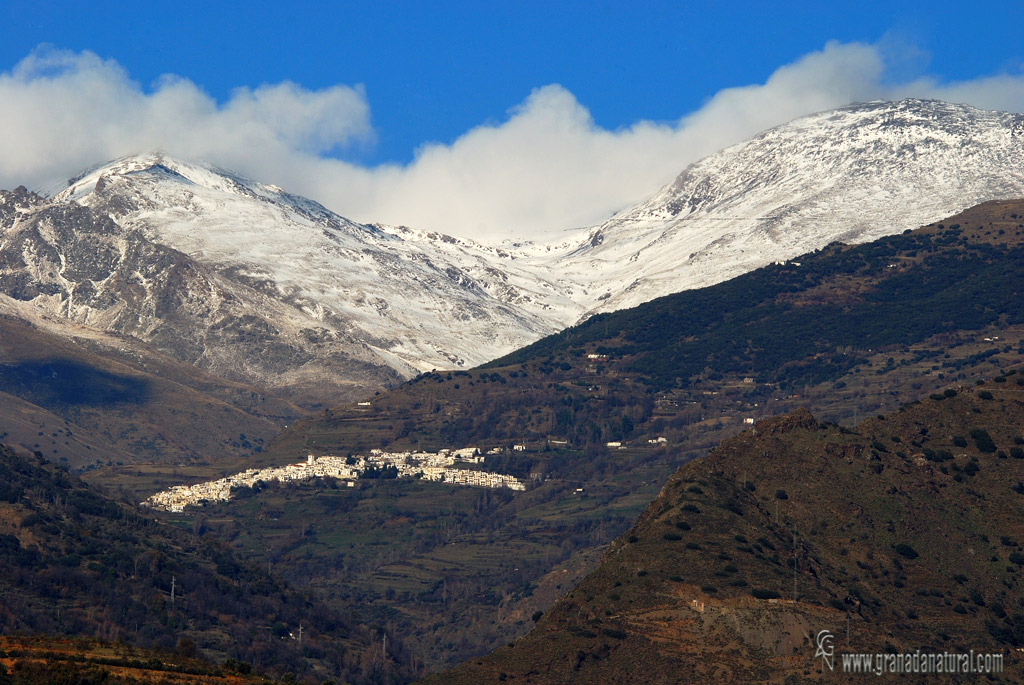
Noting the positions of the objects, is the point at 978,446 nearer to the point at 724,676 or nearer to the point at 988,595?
the point at 988,595

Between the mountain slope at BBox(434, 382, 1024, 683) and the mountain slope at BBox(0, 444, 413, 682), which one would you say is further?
the mountain slope at BBox(0, 444, 413, 682)

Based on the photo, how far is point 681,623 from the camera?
400 ft

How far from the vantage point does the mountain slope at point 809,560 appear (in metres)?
119

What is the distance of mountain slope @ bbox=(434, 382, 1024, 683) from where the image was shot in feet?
391

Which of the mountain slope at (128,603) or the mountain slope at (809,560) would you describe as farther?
the mountain slope at (128,603)

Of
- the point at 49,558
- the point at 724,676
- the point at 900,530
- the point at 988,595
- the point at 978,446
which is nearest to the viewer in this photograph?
the point at 724,676

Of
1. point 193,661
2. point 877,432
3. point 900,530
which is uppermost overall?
point 877,432

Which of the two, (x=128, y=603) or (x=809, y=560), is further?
(x=128, y=603)

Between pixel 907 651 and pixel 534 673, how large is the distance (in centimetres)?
2804

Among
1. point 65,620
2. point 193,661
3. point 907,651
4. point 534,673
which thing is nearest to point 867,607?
point 907,651

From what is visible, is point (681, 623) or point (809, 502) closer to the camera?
point (681, 623)

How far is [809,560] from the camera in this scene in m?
135

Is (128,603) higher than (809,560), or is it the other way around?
(809,560)

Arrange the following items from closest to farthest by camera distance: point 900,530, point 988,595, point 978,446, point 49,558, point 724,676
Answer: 1. point 724,676
2. point 988,595
3. point 900,530
4. point 978,446
5. point 49,558
